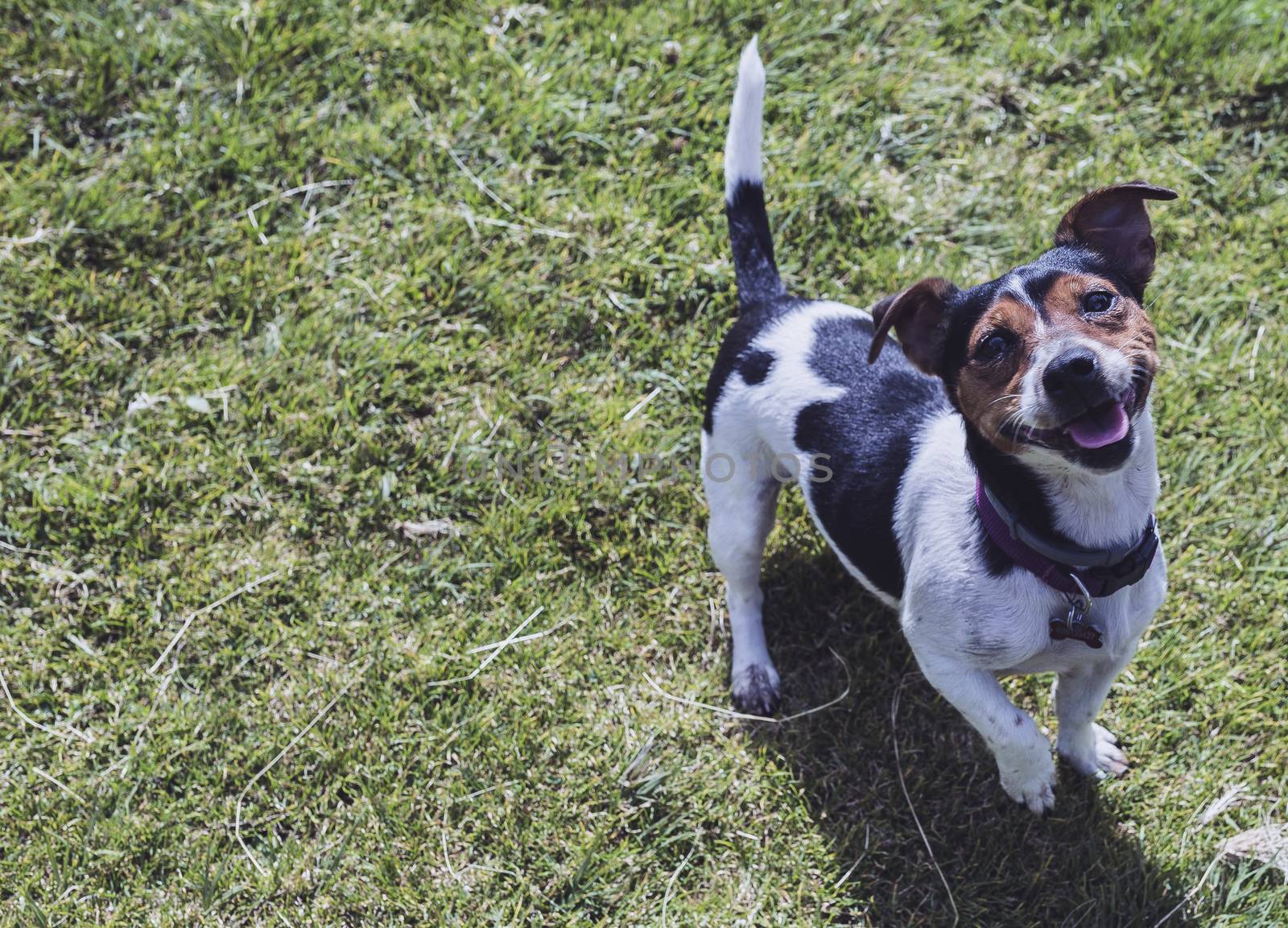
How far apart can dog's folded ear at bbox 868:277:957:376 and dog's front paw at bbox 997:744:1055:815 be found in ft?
3.66

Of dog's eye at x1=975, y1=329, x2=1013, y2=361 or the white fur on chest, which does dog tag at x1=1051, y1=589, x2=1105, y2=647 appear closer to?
the white fur on chest

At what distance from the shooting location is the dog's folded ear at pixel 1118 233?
308cm

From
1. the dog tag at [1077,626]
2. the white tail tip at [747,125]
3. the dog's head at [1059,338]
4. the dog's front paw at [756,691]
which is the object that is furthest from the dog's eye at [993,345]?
the dog's front paw at [756,691]

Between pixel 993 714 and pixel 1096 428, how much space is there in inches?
36.1

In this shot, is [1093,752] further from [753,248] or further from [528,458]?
[528,458]

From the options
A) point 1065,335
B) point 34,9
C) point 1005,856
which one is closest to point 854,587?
point 1005,856

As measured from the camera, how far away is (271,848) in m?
3.95

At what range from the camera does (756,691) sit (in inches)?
164

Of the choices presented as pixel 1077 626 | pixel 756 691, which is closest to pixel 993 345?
pixel 1077 626

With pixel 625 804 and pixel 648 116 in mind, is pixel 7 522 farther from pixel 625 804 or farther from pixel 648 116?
pixel 648 116

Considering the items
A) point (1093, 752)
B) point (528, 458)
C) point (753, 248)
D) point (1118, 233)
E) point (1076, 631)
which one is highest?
point (1118, 233)

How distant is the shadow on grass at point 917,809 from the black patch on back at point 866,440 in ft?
2.11

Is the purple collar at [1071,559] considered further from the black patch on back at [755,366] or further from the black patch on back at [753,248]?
the black patch on back at [753,248]

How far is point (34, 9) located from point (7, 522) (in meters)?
2.49
